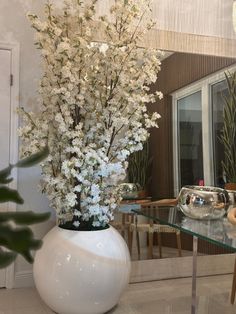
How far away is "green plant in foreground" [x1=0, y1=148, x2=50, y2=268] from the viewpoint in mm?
412

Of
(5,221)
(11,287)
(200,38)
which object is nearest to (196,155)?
(200,38)

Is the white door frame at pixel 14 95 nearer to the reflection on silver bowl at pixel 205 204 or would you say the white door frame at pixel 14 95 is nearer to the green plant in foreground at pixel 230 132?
the reflection on silver bowl at pixel 205 204

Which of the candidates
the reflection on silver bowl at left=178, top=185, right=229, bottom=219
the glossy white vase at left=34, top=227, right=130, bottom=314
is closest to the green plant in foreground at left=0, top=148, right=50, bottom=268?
the glossy white vase at left=34, top=227, right=130, bottom=314

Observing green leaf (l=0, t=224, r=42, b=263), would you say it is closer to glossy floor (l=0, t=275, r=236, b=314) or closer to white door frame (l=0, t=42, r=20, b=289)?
glossy floor (l=0, t=275, r=236, b=314)

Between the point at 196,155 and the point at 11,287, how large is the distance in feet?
7.09

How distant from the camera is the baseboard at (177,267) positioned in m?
3.12

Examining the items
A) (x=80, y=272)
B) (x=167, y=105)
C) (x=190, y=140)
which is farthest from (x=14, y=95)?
(x=190, y=140)

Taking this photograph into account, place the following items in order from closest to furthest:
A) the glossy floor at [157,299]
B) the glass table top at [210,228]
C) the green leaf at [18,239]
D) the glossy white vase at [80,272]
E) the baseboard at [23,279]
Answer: the green leaf at [18,239] → the glass table top at [210,228] → the glossy white vase at [80,272] → the glossy floor at [157,299] → the baseboard at [23,279]

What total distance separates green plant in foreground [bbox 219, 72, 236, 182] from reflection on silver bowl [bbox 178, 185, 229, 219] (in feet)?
3.72

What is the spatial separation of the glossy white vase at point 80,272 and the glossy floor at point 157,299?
0.83 feet

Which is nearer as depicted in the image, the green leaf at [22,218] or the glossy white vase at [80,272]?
the green leaf at [22,218]

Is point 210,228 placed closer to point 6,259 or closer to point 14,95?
point 6,259

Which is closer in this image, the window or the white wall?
the white wall

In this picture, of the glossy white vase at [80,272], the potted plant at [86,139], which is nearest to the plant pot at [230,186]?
the potted plant at [86,139]
